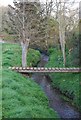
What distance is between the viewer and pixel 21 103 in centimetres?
1565

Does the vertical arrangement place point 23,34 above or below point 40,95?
above

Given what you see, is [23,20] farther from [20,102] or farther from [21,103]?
[21,103]

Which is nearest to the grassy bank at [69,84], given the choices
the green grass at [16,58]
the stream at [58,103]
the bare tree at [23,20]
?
the stream at [58,103]

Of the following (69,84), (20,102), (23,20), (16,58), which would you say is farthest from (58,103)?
(16,58)

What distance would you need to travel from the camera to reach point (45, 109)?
15789mm

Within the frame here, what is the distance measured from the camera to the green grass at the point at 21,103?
552 inches

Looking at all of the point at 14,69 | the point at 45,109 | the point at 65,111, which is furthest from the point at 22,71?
the point at 45,109

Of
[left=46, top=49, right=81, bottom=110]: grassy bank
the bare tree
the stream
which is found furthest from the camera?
the bare tree

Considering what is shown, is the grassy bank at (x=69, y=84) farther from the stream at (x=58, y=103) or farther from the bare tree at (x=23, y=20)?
the bare tree at (x=23, y=20)

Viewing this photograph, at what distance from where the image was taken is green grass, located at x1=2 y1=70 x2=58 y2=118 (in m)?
14.0

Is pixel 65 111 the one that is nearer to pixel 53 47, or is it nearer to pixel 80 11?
pixel 80 11

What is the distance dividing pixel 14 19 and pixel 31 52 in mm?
8631

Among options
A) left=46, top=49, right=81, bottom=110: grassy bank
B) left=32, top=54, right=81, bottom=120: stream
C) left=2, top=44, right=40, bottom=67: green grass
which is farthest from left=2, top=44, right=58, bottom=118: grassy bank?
left=2, top=44, right=40, bottom=67: green grass

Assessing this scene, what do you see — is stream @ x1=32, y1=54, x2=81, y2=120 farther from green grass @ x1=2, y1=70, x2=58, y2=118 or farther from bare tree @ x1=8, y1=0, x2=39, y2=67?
bare tree @ x1=8, y1=0, x2=39, y2=67
